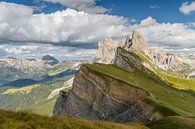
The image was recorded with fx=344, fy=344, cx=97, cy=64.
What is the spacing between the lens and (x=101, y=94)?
17250cm

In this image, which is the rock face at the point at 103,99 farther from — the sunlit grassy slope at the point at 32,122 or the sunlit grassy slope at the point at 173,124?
the sunlit grassy slope at the point at 32,122

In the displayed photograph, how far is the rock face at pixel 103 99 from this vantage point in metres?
148

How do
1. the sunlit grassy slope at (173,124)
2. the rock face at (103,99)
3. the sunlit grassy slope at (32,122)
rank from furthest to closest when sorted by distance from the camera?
the rock face at (103,99) < the sunlit grassy slope at (173,124) < the sunlit grassy slope at (32,122)

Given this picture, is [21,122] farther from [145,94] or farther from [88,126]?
[145,94]

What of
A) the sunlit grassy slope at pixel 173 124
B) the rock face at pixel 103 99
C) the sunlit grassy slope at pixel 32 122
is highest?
the sunlit grassy slope at pixel 32 122

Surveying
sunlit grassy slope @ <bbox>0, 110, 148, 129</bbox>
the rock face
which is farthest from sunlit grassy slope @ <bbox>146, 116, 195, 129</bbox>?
the rock face

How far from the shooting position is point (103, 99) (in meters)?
171

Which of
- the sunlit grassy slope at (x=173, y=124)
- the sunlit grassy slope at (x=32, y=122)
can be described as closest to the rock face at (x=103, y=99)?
the sunlit grassy slope at (x=173, y=124)

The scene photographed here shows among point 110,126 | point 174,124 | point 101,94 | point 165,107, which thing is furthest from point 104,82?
point 110,126

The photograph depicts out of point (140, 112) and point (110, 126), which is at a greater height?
point (110, 126)

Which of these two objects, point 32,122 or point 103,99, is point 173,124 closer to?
point 32,122

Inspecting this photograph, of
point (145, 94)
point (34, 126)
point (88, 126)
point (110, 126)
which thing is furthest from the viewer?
point (145, 94)

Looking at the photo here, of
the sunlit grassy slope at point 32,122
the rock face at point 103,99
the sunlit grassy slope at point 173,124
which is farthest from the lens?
the rock face at point 103,99

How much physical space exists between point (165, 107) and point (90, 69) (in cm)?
6714
